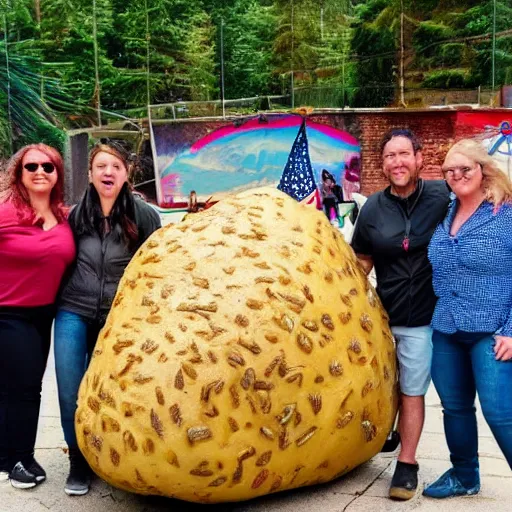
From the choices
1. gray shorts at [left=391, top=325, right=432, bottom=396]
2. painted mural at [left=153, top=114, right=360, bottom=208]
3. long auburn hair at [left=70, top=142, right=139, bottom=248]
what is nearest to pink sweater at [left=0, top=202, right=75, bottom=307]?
long auburn hair at [left=70, top=142, right=139, bottom=248]

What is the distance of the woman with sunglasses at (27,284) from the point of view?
148 inches

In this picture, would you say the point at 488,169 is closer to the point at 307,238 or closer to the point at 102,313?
the point at 307,238

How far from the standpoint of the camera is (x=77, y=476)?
12.6ft

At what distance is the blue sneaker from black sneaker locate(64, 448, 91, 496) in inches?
68.1

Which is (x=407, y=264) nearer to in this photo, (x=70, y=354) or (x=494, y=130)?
(x=70, y=354)

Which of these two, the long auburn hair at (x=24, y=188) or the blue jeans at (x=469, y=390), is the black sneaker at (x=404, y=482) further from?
Answer: the long auburn hair at (x=24, y=188)

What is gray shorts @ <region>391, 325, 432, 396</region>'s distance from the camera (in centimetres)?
371

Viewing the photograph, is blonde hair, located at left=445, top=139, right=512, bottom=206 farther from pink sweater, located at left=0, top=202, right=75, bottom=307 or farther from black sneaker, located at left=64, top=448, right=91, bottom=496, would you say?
black sneaker, located at left=64, top=448, right=91, bottom=496

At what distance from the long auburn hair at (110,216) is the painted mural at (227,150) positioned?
11.9 m

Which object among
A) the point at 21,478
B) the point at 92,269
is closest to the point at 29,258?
the point at 92,269

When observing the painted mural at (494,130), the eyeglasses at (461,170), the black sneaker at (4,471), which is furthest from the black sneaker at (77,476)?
the painted mural at (494,130)

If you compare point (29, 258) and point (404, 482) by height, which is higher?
point (29, 258)

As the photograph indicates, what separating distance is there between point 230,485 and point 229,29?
49.4 ft

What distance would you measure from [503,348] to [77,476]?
87.4 inches
